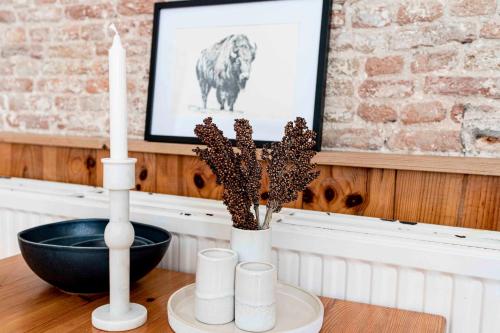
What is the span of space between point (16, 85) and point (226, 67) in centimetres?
90

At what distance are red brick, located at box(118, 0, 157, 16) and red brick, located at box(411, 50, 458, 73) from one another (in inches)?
33.3

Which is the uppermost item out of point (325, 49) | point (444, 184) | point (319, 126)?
point (325, 49)

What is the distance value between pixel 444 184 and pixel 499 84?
27 centimetres

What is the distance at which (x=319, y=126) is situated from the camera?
4.18ft

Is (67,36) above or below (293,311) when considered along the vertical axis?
above

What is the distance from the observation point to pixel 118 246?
916 mm

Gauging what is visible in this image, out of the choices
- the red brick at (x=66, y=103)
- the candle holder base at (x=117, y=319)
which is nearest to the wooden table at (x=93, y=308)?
the candle holder base at (x=117, y=319)

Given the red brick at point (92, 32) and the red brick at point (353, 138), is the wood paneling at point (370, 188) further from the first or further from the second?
the red brick at point (92, 32)

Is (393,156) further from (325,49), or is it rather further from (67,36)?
(67,36)

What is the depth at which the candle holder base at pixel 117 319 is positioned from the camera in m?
0.91

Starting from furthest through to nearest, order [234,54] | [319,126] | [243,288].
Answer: [234,54]
[319,126]
[243,288]

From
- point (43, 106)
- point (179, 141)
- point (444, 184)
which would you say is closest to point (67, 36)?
point (43, 106)

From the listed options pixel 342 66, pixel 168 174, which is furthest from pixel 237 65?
pixel 168 174

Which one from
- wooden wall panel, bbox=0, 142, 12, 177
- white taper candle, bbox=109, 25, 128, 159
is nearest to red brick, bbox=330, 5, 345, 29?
white taper candle, bbox=109, 25, 128, 159
